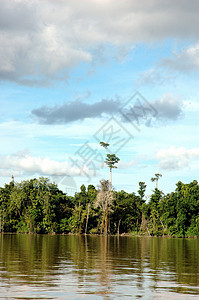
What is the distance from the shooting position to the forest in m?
80.7

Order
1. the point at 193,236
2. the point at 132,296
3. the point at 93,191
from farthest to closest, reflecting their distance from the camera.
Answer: the point at 93,191 < the point at 193,236 < the point at 132,296

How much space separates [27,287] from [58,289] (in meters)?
0.96

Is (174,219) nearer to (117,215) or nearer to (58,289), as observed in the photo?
(117,215)

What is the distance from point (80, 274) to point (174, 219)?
6579cm

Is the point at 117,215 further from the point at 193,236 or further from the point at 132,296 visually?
the point at 132,296

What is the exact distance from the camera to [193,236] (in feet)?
257

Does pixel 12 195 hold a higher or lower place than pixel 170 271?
higher

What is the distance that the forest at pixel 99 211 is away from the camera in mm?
80688

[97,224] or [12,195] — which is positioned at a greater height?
[12,195]

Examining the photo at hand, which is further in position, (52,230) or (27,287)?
(52,230)

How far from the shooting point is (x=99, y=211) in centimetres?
8600

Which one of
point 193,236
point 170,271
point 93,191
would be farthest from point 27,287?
point 93,191

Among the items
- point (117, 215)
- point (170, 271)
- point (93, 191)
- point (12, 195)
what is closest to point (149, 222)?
point (117, 215)

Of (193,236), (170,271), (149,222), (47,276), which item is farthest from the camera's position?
(149,222)
